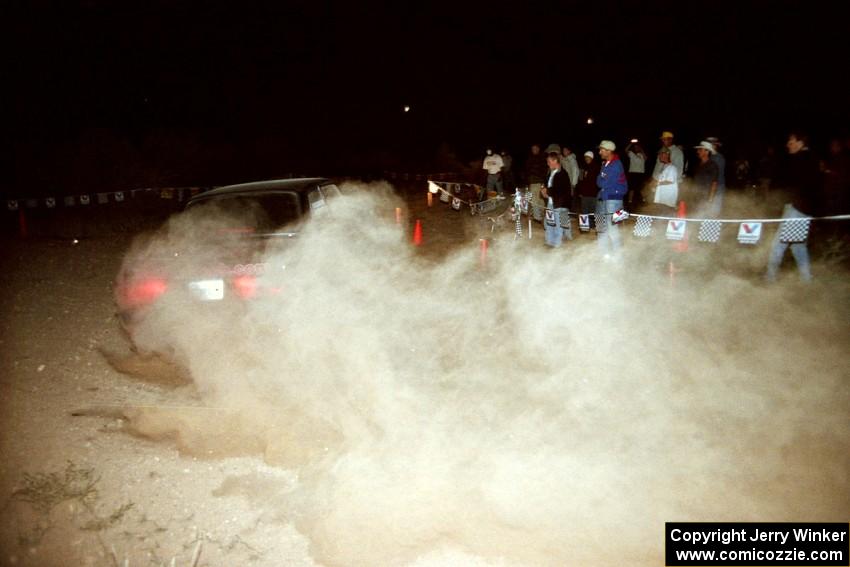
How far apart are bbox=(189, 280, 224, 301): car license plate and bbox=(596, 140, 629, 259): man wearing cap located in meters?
5.15

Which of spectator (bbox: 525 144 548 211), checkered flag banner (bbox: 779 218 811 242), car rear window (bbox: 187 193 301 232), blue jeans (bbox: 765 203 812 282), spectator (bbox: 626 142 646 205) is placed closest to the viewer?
car rear window (bbox: 187 193 301 232)

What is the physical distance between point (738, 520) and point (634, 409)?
3.68 ft

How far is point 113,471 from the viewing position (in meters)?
3.51

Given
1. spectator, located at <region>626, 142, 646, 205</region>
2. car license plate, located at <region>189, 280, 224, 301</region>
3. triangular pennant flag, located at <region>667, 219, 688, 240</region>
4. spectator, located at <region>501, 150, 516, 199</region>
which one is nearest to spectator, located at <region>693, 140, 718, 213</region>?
triangular pennant flag, located at <region>667, 219, 688, 240</region>

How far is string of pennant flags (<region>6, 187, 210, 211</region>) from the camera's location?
13.7m

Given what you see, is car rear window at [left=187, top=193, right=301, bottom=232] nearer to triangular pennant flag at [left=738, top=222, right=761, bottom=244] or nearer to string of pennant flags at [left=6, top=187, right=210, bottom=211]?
triangular pennant flag at [left=738, top=222, right=761, bottom=244]

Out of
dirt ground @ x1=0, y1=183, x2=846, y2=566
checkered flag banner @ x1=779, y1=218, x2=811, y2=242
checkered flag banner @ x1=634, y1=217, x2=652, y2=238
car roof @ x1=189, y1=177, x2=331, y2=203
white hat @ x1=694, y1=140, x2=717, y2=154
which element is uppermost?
white hat @ x1=694, y1=140, x2=717, y2=154

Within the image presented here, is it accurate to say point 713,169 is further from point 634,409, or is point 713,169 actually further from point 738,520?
point 738,520

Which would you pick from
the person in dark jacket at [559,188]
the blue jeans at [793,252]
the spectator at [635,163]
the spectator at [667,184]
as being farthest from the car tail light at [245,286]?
the spectator at [635,163]

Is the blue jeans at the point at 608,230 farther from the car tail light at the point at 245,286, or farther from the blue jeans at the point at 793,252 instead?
the car tail light at the point at 245,286

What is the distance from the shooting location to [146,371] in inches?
197

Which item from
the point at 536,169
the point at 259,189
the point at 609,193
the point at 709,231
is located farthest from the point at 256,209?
the point at 536,169

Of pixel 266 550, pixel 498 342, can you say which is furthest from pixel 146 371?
pixel 498 342

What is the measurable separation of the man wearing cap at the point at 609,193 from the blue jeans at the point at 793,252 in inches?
71.6
